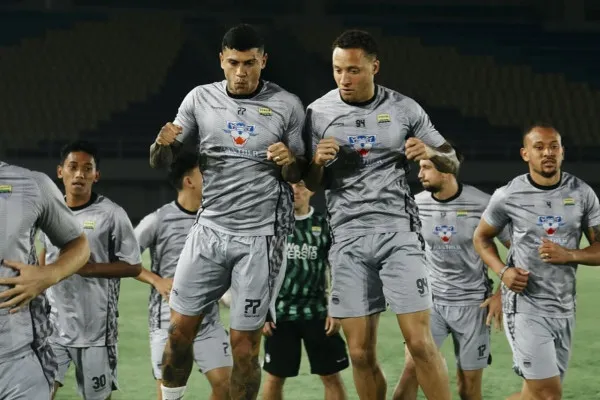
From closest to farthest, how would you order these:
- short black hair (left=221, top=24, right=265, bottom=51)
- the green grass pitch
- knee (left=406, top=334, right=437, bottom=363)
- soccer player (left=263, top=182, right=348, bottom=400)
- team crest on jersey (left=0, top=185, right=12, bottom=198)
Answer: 1. team crest on jersey (left=0, top=185, right=12, bottom=198)
2. short black hair (left=221, top=24, right=265, bottom=51)
3. knee (left=406, top=334, right=437, bottom=363)
4. soccer player (left=263, top=182, right=348, bottom=400)
5. the green grass pitch

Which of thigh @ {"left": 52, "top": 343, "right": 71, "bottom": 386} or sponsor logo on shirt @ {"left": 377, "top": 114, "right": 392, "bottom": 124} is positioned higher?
sponsor logo on shirt @ {"left": 377, "top": 114, "right": 392, "bottom": 124}

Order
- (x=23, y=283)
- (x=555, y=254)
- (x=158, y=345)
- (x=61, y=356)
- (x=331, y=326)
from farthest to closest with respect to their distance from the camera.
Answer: (x=331, y=326) → (x=158, y=345) → (x=61, y=356) → (x=555, y=254) → (x=23, y=283)

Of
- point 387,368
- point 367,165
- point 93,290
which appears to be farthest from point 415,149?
point 387,368

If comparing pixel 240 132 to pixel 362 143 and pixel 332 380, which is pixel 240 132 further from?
pixel 332 380

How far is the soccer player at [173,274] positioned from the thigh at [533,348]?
5.47ft

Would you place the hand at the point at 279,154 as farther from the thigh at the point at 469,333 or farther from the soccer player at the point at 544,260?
the thigh at the point at 469,333

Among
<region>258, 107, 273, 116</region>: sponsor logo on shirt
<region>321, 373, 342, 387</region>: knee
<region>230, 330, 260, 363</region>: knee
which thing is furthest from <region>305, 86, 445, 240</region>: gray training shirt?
<region>321, 373, 342, 387</region>: knee

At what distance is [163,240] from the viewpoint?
234 inches

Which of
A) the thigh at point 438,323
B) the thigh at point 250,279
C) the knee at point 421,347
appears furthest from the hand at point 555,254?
the thigh at point 250,279

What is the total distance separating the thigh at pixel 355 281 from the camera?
192 inches

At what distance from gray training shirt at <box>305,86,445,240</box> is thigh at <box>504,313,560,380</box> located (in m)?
0.94

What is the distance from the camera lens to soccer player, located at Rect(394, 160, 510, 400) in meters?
6.31

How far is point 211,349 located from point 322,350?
2.45 feet

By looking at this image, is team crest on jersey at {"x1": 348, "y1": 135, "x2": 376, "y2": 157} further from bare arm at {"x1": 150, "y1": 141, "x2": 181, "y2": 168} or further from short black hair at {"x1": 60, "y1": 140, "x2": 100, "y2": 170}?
short black hair at {"x1": 60, "y1": 140, "x2": 100, "y2": 170}
